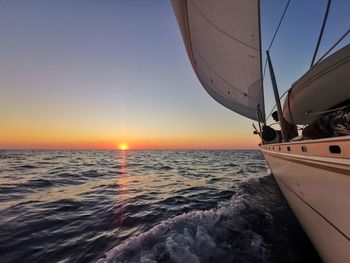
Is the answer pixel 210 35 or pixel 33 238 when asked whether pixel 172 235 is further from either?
pixel 210 35

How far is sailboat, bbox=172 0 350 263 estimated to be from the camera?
1.60m

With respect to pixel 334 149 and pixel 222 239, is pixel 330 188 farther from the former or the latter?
pixel 222 239

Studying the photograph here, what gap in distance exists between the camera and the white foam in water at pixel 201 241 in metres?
3.03

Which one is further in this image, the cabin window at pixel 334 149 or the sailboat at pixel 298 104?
the sailboat at pixel 298 104

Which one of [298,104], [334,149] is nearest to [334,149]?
[334,149]

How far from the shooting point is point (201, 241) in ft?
11.4

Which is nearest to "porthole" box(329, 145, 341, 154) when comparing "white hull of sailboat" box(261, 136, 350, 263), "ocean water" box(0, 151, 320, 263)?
"white hull of sailboat" box(261, 136, 350, 263)

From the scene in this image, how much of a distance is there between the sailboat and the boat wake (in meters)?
0.53

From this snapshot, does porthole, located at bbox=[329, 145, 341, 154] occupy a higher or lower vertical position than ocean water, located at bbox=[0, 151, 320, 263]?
higher

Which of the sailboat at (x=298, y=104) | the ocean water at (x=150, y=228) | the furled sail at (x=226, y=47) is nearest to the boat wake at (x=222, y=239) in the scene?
the ocean water at (x=150, y=228)

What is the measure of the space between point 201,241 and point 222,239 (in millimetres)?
364

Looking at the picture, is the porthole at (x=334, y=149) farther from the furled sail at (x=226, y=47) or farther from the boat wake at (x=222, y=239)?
the furled sail at (x=226, y=47)

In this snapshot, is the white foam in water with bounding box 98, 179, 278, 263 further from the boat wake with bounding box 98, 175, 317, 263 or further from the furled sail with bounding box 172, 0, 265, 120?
the furled sail with bounding box 172, 0, 265, 120

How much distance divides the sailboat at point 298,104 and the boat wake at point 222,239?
20.7 inches
